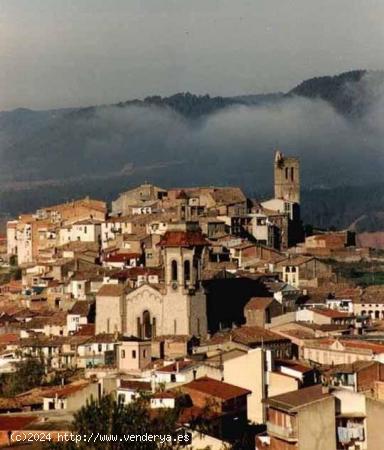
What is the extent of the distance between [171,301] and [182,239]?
1.34 meters

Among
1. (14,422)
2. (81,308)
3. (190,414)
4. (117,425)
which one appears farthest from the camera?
(81,308)

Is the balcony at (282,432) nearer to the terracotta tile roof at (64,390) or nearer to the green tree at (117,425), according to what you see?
the green tree at (117,425)

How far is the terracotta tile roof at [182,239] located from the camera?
30.3 m

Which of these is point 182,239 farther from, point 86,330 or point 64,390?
point 64,390

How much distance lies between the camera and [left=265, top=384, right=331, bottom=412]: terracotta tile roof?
690 inches

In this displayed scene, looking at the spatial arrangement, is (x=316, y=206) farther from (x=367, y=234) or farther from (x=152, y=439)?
(x=152, y=439)

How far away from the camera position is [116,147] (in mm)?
158375

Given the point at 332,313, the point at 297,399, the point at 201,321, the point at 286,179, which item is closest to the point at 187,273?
the point at 201,321

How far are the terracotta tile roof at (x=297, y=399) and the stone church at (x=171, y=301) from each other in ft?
36.1

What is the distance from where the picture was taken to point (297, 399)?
18047mm

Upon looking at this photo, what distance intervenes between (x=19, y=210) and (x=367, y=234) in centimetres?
3140

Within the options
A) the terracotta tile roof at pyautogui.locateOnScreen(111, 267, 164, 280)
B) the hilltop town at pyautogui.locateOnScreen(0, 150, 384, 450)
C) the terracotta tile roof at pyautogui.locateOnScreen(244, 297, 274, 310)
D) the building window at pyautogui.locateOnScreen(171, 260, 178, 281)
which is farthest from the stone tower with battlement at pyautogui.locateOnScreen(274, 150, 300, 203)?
the building window at pyautogui.locateOnScreen(171, 260, 178, 281)

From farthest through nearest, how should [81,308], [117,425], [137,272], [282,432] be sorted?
[137,272] → [81,308] → [117,425] → [282,432]

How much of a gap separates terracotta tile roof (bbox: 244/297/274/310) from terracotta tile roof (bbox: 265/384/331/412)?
1218cm
